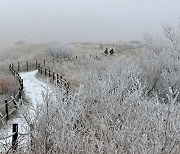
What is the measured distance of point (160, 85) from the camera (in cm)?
2072

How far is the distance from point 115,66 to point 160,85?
325 cm

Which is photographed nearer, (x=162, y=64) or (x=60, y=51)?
(x=162, y=64)

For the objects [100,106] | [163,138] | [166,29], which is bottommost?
[100,106]

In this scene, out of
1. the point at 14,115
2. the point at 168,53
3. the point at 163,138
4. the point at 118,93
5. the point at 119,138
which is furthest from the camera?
the point at 168,53

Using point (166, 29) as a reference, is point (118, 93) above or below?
below

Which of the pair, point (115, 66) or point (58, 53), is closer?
point (115, 66)

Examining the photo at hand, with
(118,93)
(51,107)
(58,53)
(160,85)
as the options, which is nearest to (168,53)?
(160,85)

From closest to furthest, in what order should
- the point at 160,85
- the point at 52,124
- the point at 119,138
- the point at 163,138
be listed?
the point at 163,138
the point at 119,138
the point at 52,124
the point at 160,85

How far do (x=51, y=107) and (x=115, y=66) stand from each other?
1498 centimetres

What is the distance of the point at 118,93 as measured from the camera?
33.4 feet

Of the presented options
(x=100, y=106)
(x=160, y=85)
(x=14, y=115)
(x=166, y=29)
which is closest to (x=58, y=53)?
(x=166, y=29)

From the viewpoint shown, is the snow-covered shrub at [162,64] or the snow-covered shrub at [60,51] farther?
the snow-covered shrub at [60,51]

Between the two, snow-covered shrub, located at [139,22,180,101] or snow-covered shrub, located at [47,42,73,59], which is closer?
snow-covered shrub, located at [139,22,180,101]

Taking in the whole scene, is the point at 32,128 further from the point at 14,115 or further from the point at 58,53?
the point at 58,53
